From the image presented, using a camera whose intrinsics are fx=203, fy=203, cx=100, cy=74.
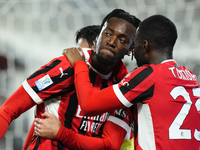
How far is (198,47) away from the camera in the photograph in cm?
185

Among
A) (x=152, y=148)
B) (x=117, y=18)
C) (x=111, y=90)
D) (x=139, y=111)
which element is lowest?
(x=152, y=148)

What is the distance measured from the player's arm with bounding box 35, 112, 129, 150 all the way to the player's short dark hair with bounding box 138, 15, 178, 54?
0.46m

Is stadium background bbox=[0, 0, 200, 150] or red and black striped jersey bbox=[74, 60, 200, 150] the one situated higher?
stadium background bbox=[0, 0, 200, 150]

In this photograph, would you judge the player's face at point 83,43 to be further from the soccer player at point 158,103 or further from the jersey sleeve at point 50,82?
the soccer player at point 158,103

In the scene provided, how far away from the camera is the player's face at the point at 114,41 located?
1.11m

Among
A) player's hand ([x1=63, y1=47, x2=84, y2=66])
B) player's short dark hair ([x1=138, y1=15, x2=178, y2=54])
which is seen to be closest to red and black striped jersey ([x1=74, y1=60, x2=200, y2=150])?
player's short dark hair ([x1=138, y1=15, x2=178, y2=54])

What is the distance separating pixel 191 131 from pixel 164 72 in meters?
0.28

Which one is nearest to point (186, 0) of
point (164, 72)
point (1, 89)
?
point (164, 72)

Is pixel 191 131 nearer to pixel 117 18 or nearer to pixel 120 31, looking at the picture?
pixel 120 31

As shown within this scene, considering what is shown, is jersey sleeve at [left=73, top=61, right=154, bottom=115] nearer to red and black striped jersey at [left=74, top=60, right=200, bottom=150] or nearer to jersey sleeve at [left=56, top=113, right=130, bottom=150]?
red and black striped jersey at [left=74, top=60, right=200, bottom=150]

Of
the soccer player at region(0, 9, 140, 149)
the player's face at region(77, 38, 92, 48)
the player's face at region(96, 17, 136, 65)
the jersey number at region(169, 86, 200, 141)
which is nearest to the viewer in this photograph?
the jersey number at region(169, 86, 200, 141)

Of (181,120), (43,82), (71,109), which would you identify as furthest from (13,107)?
(181,120)

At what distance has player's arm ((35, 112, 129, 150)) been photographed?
3.14 ft

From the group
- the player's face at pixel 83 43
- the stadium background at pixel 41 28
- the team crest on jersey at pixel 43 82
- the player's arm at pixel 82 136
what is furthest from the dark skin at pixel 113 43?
the stadium background at pixel 41 28
